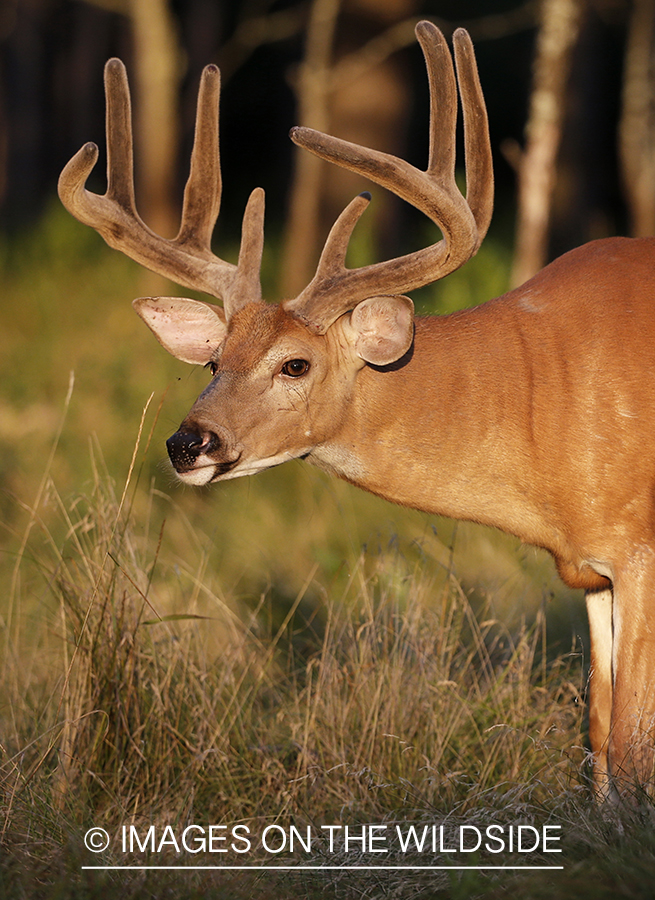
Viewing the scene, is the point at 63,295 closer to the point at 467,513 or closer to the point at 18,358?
the point at 18,358

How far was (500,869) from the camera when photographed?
360 cm

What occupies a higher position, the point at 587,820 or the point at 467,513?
the point at 467,513

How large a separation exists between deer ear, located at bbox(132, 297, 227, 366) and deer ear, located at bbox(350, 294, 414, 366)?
0.70 metres

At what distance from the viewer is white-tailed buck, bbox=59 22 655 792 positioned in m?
4.62

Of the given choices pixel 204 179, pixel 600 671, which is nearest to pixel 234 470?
pixel 204 179

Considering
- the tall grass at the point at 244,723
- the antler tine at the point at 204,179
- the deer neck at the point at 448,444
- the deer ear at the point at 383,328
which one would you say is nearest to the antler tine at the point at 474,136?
the deer ear at the point at 383,328

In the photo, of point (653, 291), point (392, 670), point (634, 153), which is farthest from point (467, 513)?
point (634, 153)

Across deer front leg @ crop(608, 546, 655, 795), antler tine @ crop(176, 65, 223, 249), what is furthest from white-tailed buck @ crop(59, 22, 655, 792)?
antler tine @ crop(176, 65, 223, 249)

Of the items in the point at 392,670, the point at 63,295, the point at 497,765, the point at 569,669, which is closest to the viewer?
the point at 497,765

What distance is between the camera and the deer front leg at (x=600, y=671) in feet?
16.6

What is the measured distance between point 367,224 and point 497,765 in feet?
22.3

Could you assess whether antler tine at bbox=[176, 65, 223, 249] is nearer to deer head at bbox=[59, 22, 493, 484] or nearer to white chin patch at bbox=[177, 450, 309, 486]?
deer head at bbox=[59, 22, 493, 484]

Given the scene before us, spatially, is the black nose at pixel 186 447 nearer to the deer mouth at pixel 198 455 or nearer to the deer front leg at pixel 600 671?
the deer mouth at pixel 198 455

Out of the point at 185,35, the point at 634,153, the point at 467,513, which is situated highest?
the point at 185,35
